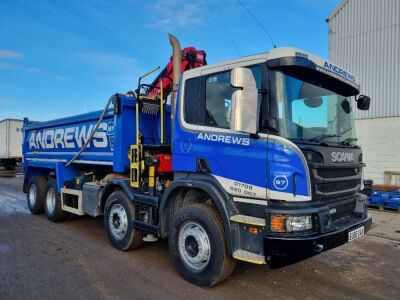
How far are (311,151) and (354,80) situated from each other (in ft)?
5.86

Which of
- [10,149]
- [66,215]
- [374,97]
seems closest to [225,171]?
[66,215]

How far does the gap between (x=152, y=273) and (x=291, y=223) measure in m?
2.25

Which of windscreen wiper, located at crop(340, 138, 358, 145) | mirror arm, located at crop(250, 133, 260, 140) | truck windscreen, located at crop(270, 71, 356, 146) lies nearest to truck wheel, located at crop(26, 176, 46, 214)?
mirror arm, located at crop(250, 133, 260, 140)

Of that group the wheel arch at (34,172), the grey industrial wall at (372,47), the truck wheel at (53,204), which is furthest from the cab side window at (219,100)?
the grey industrial wall at (372,47)

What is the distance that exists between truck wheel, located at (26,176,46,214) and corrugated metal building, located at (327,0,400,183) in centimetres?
1027

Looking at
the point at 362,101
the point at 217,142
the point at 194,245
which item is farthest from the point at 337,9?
the point at 194,245

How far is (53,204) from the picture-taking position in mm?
8758

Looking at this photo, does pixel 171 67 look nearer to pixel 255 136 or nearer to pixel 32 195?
pixel 255 136

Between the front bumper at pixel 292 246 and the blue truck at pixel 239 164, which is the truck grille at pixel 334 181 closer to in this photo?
the blue truck at pixel 239 164

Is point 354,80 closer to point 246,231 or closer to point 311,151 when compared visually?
point 311,151

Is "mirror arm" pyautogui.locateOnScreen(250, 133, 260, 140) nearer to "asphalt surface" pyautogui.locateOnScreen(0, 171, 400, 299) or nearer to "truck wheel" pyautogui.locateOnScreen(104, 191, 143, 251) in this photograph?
"asphalt surface" pyautogui.locateOnScreen(0, 171, 400, 299)

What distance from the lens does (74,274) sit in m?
5.12

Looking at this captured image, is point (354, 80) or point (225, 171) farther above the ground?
point (354, 80)

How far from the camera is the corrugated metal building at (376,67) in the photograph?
12.6m
